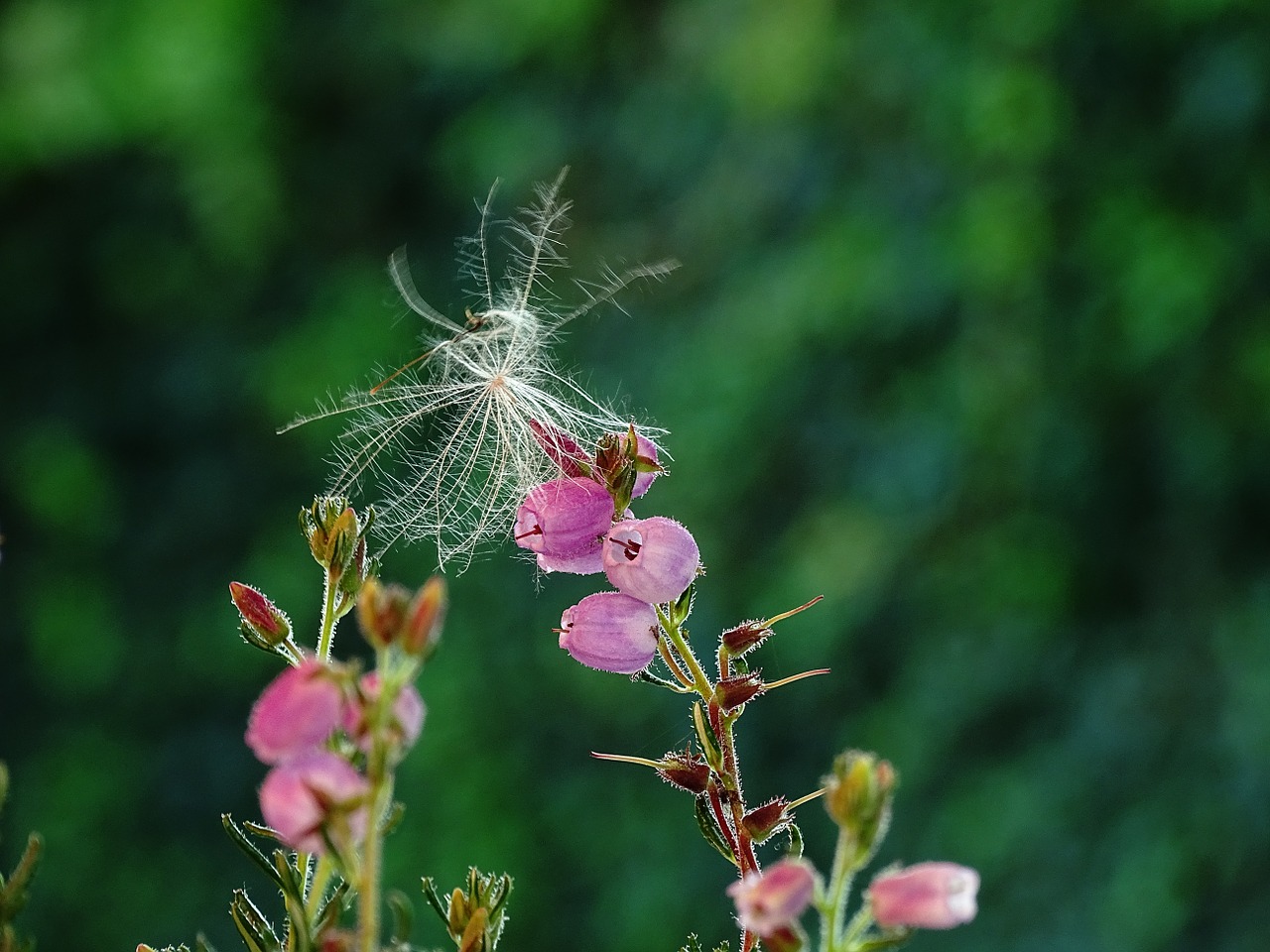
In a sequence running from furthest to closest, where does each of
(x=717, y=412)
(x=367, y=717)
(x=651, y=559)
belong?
(x=717, y=412)
(x=651, y=559)
(x=367, y=717)

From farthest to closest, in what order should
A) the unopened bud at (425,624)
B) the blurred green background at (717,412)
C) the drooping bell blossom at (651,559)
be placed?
the blurred green background at (717,412)
the drooping bell blossom at (651,559)
the unopened bud at (425,624)

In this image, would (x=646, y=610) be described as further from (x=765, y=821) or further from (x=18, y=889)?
(x=18, y=889)

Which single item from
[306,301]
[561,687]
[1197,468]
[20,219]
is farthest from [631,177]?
[20,219]

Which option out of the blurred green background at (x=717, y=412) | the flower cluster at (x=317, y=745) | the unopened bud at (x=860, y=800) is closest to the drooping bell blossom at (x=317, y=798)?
the flower cluster at (x=317, y=745)

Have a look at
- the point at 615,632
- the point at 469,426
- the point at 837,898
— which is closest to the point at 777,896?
the point at 837,898

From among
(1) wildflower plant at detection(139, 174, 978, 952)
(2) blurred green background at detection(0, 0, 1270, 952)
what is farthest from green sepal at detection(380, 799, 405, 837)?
(2) blurred green background at detection(0, 0, 1270, 952)

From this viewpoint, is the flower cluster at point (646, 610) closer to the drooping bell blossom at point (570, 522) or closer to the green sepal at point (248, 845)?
the drooping bell blossom at point (570, 522)
